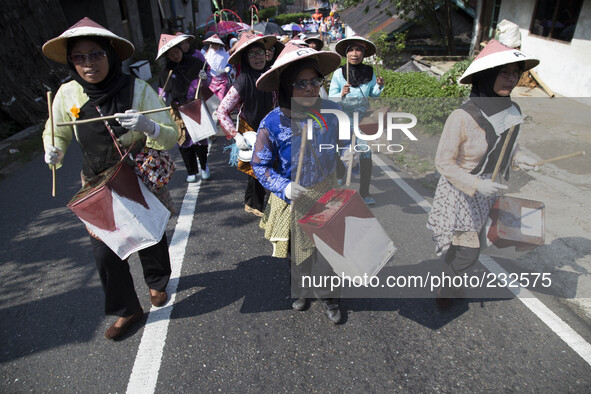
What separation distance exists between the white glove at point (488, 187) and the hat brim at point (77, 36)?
8.06 ft

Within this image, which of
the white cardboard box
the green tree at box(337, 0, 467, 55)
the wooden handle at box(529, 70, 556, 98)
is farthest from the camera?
the green tree at box(337, 0, 467, 55)

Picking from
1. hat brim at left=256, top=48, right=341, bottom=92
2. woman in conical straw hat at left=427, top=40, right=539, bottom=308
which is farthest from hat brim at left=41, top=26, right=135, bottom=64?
woman in conical straw hat at left=427, top=40, right=539, bottom=308

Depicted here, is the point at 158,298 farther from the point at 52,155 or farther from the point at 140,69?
the point at 140,69

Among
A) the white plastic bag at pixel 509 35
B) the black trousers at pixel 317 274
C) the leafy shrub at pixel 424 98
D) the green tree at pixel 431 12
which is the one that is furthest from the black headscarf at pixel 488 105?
the green tree at pixel 431 12

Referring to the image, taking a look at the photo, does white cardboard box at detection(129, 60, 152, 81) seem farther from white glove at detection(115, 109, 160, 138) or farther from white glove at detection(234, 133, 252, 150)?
white glove at detection(115, 109, 160, 138)

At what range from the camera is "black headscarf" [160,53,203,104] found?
486 centimetres

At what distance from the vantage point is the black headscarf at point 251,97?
12.7ft

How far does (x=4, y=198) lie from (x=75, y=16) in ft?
37.5

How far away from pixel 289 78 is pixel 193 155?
3.35 meters

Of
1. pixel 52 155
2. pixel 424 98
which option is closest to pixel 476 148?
pixel 52 155

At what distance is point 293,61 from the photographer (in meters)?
2.34

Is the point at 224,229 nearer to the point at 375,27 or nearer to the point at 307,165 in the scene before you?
the point at 307,165

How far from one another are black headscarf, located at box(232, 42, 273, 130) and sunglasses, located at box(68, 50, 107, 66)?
167cm

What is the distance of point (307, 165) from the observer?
8.30ft
